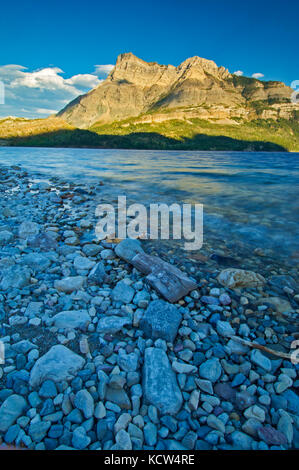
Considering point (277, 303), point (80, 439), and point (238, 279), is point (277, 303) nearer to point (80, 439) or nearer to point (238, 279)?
point (238, 279)

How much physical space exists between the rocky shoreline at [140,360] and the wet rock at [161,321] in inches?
0.5

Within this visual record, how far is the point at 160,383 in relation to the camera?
2096 mm

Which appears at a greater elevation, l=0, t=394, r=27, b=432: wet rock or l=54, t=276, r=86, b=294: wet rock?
l=54, t=276, r=86, b=294: wet rock

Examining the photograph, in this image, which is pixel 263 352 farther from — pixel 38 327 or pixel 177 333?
pixel 38 327

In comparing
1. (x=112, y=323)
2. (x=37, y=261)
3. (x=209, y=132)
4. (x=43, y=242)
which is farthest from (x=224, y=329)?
(x=209, y=132)

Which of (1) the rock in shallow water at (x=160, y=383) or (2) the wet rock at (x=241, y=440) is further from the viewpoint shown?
(1) the rock in shallow water at (x=160, y=383)

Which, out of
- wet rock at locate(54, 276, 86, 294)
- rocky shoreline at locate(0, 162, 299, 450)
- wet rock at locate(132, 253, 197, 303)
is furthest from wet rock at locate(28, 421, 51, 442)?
wet rock at locate(132, 253, 197, 303)

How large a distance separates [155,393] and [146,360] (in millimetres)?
328

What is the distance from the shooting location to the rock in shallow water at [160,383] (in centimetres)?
196

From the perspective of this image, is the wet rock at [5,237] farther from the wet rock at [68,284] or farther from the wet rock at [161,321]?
the wet rock at [161,321]

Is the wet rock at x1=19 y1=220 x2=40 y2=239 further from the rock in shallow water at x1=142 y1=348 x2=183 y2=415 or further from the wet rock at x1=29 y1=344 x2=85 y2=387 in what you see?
the rock in shallow water at x1=142 y1=348 x2=183 y2=415

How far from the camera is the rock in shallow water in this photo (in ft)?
6.41

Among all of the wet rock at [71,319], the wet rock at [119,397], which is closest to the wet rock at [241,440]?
the wet rock at [119,397]

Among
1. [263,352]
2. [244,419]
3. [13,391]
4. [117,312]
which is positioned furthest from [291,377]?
[13,391]
